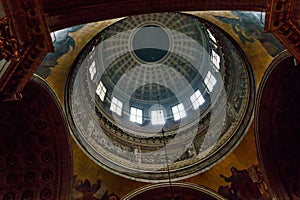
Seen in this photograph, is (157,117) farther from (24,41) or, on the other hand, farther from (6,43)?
(6,43)

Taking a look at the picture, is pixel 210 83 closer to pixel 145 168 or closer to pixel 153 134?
pixel 153 134

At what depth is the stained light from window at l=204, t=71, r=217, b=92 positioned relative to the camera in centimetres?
1633

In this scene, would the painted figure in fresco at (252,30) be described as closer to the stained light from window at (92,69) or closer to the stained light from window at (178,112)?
the stained light from window at (178,112)

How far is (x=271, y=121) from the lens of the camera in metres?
11.8

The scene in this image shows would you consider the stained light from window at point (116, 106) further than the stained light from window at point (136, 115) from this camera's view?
No

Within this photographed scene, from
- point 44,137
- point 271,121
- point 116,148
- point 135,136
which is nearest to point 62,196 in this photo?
point 44,137

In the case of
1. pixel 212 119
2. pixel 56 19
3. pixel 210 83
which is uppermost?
pixel 210 83

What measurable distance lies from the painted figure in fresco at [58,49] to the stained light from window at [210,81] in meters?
8.36

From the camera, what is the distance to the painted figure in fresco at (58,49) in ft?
30.8

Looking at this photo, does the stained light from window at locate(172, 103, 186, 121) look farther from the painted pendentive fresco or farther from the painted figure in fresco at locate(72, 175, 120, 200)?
the painted figure in fresco at locate(72, 175, 120, 200)

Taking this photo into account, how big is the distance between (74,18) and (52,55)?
3.53 metres

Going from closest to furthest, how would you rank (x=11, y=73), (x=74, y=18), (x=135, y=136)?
(x=11, y=73)
(x=74, y=18)
(x=135, y=136)

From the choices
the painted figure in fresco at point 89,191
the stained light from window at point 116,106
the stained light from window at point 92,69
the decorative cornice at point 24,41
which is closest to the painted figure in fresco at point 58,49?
the decorative cornice at point 24,41

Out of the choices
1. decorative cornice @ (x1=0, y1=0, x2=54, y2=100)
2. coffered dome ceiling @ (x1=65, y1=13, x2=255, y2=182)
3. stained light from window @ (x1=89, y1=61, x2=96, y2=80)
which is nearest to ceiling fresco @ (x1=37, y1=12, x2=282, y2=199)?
coffered dome ceiling @ (x1=65, y1=13, x2=255, y2=182)
